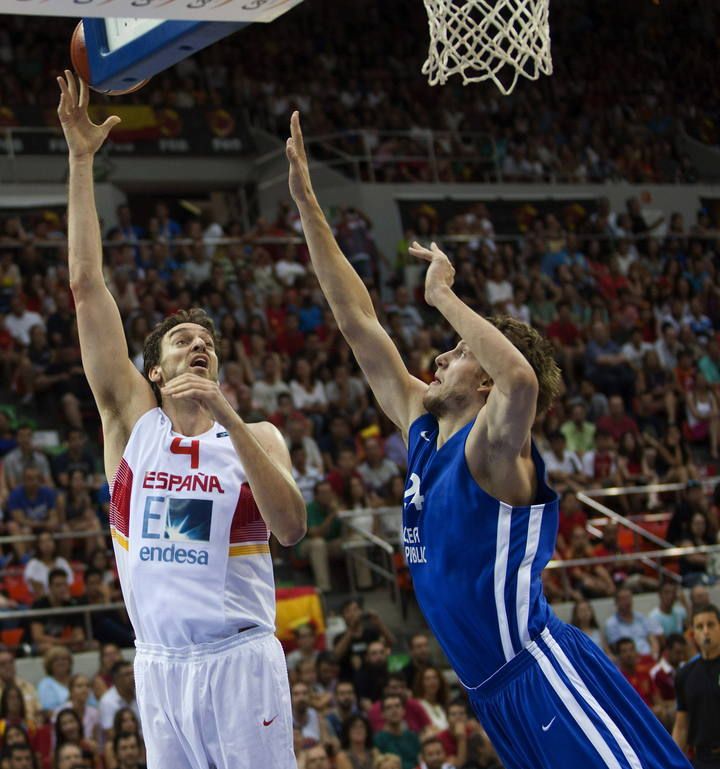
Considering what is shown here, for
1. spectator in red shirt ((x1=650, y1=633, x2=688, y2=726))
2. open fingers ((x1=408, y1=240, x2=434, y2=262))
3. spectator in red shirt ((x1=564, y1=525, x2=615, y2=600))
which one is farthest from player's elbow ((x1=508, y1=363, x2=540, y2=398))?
spectator in red shirt ((x1=564, y1=525, x2=615, y2=600))

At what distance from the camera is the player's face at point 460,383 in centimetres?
477

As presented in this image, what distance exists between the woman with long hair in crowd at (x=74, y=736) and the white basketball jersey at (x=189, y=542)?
4.99 m

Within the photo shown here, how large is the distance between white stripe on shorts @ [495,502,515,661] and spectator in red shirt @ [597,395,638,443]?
11266mm

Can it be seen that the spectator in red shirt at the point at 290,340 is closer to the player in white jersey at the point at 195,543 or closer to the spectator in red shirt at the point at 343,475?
the spectator in red shirt at the point at 343,475

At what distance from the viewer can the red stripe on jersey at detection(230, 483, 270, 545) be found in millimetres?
4848

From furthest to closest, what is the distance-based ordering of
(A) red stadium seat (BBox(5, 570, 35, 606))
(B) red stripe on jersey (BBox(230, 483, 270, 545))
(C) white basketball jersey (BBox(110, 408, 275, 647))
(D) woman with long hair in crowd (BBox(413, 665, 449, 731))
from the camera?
1. (A) red stadium seat (BBox(5, 570, 35, 606))
2. (D) woman with long hair in crowd (BBox(413, 665, 449, 731))
3. (B) red stripe on jersey (BBox(230, 483, 270, 545))
4. (C) white basketball jersey (BBox(110, 408, 275, 647))

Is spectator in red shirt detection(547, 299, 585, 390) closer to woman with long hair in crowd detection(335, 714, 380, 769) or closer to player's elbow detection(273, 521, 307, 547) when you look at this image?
woman with long hair in crowd detection(335, 714, 380, 769)

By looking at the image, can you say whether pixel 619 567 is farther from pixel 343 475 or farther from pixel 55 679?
pixel 55 679

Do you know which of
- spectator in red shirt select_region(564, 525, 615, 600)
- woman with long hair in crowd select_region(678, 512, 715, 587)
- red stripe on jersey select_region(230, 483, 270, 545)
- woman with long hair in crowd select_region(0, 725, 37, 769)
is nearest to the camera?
red stripe on jersey select_region(230, 483, 270, 545)

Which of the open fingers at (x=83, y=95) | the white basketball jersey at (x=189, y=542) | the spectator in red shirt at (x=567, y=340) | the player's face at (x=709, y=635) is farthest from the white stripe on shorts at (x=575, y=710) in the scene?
the spectator in red shirt at (x=567, y=340)

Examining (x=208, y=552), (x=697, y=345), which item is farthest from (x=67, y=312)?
(x=208, y=552)

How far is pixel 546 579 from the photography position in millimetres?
13188

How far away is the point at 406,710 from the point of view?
35.5ft

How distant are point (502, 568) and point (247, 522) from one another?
0.97 m
